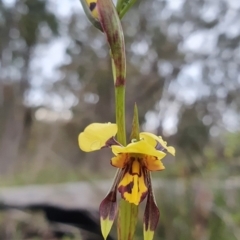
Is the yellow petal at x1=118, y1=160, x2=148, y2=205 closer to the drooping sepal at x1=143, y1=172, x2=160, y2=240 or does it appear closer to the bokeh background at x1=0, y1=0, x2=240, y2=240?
the drooping sepal at x1=143, y1=172, x2=160, y2=240

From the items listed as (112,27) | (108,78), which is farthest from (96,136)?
(108,78)

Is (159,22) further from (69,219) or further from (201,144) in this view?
(69,219)


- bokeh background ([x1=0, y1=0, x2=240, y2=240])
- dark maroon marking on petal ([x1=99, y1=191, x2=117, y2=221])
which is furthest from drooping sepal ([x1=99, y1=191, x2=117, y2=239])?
bokeh background ([x1=0, y1=0, x2=240, y2=240])

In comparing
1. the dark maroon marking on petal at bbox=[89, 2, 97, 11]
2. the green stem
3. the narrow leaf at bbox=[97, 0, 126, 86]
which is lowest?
the green stem

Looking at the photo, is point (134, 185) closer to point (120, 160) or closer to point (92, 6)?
point (120, 160)

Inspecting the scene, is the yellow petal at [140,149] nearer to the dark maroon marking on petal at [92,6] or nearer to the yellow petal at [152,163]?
the yellow petal at [152,163]

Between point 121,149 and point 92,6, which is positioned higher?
point 92,6

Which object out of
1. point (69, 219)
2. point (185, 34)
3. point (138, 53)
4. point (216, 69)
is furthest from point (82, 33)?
point (69, 219)
